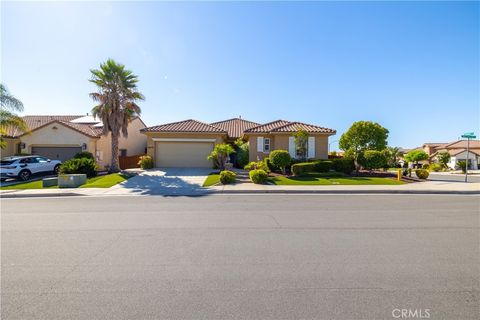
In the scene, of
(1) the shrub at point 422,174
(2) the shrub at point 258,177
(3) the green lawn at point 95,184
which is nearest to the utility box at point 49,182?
(3) the green lawn at point 95,184

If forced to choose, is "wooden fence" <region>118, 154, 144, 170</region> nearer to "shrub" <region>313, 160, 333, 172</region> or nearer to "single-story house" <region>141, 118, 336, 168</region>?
"single-story house" <region>141, 118, 336, 168</region>

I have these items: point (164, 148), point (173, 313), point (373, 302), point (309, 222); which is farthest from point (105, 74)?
point (373, 302)

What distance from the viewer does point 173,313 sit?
2689mm

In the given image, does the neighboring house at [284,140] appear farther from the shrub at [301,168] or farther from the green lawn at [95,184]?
the green lawn at [95,184]

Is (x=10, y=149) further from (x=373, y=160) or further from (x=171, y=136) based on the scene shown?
(x=373, y=160)

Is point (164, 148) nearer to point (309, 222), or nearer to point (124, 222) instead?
point (124, 222)

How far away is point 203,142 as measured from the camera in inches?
901

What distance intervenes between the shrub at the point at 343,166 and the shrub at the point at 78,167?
19140mm

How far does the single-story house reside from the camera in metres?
22.2

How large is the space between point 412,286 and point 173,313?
10.5 ft

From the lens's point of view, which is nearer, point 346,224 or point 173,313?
point 173,313

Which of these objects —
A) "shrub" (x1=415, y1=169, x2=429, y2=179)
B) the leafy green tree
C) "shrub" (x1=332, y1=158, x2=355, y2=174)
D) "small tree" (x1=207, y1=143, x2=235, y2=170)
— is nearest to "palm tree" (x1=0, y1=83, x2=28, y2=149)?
"small tree" (x1=207, y1=143, x2=235, y2=170)

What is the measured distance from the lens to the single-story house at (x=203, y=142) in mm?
22203

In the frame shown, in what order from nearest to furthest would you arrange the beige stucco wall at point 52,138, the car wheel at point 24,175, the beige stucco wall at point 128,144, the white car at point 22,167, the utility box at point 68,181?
the utility box at point 68,181 → the white car at point 22,167 → the car wheel at point 24,175 → the beige stucco wall at point 52,138 → the beige stucco wall at point 128,144
